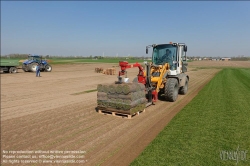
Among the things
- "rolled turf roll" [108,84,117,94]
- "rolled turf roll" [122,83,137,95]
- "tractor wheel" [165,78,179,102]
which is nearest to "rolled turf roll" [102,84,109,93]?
"rolled turf roll" [108,84,117,94]

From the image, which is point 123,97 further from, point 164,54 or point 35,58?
point 35,58

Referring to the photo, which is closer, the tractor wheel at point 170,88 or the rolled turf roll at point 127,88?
the rolled turf roll at point 127,88

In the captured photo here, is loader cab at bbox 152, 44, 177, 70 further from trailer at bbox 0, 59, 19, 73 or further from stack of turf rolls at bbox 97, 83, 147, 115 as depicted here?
trailer at bbox 0, 59, 19, 73

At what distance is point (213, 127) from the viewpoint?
18.6 feet

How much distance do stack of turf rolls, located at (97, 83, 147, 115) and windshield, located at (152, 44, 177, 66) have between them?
2926 millimetres

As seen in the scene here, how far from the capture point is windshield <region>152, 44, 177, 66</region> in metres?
9.85

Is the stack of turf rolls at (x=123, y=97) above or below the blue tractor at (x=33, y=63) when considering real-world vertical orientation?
below

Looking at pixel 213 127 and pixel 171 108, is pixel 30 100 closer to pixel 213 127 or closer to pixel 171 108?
pixel 171 108

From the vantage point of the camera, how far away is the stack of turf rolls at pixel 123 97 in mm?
7094

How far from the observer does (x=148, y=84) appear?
9.09 metres

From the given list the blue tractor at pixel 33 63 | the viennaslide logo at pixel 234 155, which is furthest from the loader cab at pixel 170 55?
the blue tractor at pixel 33 63

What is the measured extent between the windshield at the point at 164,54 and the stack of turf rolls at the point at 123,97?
2.93 meters

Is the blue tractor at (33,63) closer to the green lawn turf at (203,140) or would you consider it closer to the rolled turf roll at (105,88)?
the rolled turf roll at (105,88)

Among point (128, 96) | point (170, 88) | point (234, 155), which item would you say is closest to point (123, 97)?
point (128, 96)
